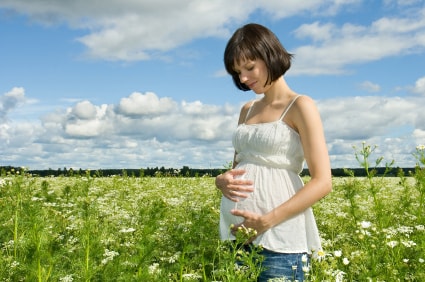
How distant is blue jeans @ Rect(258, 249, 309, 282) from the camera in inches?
132

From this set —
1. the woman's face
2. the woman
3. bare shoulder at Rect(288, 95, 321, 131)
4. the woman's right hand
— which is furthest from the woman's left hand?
the woman's face

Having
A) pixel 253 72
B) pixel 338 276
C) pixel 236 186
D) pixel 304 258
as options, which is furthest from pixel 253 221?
pixel 253 72

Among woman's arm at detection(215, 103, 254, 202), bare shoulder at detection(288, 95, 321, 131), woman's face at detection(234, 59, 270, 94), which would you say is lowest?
woman's arm at detection(215, 103, 254, 202)

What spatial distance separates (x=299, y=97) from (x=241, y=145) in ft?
1.78

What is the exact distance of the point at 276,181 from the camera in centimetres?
340

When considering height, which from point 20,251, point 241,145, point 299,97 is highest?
point 299,97

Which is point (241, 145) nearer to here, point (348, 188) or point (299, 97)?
point (299, 97)

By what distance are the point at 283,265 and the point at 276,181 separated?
1.82ft

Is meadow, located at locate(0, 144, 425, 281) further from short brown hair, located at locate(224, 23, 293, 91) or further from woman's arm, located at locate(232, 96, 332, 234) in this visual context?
short brown hair, located at locate(224, 23, 293, 91)

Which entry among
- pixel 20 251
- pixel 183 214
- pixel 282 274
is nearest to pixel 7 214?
pixel 20 251

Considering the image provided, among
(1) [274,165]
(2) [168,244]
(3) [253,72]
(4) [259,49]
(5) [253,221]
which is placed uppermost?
(4) [259,49]

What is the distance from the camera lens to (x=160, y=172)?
Answer: 12.5 m

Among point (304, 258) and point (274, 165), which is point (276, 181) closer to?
point (274, 165)

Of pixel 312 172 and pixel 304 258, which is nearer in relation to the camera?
pixel 304 258
